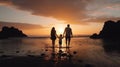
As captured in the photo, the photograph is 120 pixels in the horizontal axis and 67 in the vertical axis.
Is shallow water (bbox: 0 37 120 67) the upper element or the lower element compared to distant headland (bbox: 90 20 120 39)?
lower

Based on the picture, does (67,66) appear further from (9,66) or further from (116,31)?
(116,31)

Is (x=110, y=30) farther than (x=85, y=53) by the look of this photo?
Yes

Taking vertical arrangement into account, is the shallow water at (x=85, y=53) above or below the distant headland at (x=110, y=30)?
below

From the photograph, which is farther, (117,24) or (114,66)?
(117,24)

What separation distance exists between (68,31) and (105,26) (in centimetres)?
14226

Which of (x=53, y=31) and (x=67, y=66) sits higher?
(x=53, y=31)

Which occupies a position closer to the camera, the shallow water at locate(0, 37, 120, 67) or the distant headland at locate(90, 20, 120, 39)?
the shallow water at locate(0, 37, 120, 67)

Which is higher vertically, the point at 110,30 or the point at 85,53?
the point at 110,30

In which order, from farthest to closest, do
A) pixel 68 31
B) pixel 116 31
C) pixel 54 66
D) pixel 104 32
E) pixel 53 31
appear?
pixel 104 32
pixel 116 31
pixel 53 31
pixel 68 31
pixel 54 66

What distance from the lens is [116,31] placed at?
148500mm

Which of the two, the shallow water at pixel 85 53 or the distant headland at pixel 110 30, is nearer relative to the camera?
the shallow water at pixel 85 53

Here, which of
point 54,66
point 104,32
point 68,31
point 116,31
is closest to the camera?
point 54,66

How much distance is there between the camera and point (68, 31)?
26.3 meters

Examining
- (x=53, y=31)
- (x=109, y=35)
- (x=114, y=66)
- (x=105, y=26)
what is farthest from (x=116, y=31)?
(x=114, y=66)
